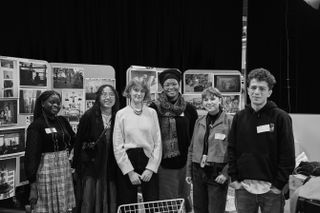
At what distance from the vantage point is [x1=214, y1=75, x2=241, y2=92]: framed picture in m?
4.07

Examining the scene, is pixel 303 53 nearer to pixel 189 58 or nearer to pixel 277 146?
pixel 189 58

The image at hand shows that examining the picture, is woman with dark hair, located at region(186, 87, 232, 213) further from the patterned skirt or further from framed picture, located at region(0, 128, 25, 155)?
framed picture, located at region(0, 128, 25, 155)

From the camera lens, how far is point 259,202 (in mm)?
2096

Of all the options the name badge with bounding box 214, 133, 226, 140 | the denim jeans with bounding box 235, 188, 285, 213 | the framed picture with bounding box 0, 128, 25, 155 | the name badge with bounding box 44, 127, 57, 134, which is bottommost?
the denim jeans with bounding box 235, 188, 285, 213

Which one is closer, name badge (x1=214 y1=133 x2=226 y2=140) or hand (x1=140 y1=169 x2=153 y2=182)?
name badge (x1=214 y1=133 x2=226 y2=140)

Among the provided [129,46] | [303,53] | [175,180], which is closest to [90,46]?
[129,46]

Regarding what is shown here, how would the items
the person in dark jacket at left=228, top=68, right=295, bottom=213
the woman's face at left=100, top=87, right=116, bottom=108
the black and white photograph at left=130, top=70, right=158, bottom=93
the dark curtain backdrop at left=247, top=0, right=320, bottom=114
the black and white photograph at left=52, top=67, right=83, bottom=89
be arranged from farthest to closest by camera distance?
the dark curtain backdrop at left=247, top=0, right=320, bottom=114 < the black and white photograph at left=130, top=70, right=158, bottom=93 < the black and white photograph at left=52, top=67, right=83, bottom=89 < the woman's face at left=100, top=87, right=116, bottom=108 < the person in dark jacket at left=228, top=68, right=295, bottom=213

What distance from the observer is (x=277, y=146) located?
2.04 m

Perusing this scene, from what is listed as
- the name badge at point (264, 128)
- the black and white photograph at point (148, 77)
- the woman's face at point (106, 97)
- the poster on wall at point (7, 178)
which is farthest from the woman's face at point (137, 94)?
the poster on wall at point (7, 178)

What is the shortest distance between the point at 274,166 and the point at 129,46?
3.13 m

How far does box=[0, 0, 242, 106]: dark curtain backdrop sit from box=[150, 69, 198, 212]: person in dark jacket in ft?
5.99

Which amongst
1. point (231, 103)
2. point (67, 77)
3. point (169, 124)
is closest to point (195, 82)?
Answer: point (231, 103)

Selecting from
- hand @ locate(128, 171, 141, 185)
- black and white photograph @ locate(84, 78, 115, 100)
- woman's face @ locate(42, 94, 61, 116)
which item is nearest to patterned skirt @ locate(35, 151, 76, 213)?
woman's face @ locate(42, 94, 61, 116)

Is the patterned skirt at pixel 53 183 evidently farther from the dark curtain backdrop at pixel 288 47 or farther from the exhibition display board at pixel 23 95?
the dark curtain backdrop at pixel 288 47
